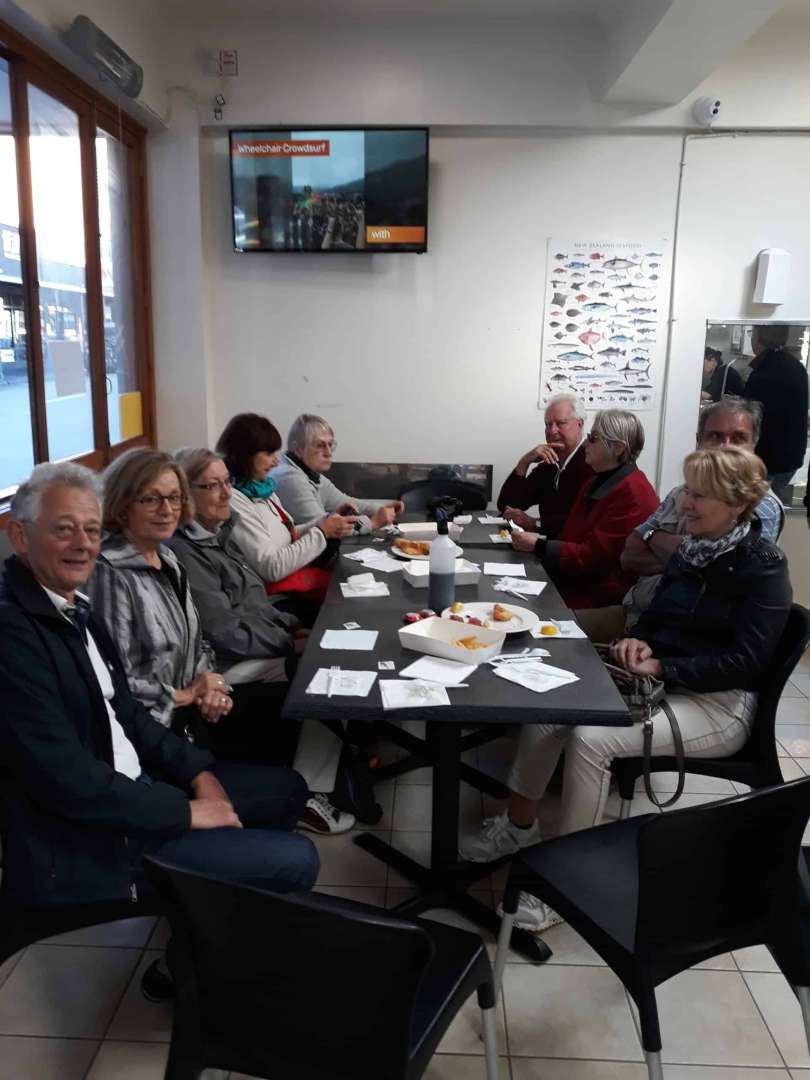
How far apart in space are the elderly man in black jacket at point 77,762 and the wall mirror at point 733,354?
3.72 metres

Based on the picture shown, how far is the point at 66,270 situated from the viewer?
333 cm

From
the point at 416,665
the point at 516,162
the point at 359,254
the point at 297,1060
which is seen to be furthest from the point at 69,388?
the point at 297,1060

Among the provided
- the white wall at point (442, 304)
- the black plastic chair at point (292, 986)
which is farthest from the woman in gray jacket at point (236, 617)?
the white wall at point (442, 304)

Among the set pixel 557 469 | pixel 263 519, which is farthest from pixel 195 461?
pixel 557 469

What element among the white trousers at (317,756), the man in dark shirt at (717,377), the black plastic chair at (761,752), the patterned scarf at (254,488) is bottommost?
the white trousers at (317,756)

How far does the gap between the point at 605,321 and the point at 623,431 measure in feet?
5.47

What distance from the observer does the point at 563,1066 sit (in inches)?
66.1

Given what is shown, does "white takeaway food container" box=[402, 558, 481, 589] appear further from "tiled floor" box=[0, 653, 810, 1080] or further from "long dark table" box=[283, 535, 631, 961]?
"tiled floor" box=[0, 653, 810, 1080]

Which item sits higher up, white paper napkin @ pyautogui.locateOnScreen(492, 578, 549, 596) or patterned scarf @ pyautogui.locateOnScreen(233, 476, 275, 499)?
patterned scarf @ pyautogui.locateOnScreen(233, 476, 275, 499)

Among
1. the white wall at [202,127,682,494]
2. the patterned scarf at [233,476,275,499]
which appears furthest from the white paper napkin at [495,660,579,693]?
the white wall at [202,127,682,494]

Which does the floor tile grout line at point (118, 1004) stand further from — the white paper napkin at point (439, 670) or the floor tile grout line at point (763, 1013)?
the floor tile grout line at point (763, 1013)

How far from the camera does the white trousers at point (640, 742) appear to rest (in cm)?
206

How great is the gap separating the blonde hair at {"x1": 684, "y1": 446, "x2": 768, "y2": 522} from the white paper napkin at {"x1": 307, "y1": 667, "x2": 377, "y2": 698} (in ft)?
3.24

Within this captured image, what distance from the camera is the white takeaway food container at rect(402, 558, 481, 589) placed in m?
2.54
